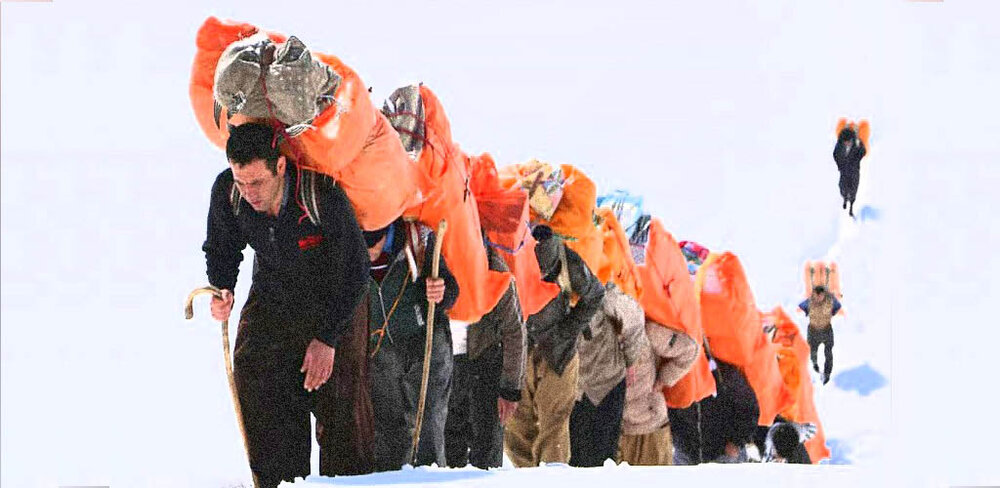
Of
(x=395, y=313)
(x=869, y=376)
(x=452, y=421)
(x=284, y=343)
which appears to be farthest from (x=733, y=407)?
(x=869, y=376)

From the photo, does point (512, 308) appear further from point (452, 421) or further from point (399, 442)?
point (399, 442)

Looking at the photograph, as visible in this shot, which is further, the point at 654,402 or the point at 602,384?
the point at 654,402

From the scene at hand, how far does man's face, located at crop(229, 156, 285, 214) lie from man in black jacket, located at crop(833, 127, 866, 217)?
1687cm

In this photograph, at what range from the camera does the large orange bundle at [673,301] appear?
10.5 meters

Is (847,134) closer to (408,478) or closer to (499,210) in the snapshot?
(499,210)

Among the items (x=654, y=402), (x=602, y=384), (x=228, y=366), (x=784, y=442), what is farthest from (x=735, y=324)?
(x=228, y=366)

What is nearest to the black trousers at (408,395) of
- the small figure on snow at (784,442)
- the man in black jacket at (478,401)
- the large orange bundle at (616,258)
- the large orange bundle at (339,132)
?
the man in black jacket at (478,401)

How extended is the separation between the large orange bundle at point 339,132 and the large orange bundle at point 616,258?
3.72m

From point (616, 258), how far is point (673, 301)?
0.60 m

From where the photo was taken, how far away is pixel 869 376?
694 inches

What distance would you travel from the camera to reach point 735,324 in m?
11.3

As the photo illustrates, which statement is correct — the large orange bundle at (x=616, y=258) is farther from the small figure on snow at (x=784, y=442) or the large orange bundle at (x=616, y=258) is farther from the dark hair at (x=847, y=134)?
the dark hair at (x=847, y=134)

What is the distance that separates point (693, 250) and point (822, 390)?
5.30m

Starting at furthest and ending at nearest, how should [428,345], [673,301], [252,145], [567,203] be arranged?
[673,301] < [567,203] < [428,345] < [252,145]
